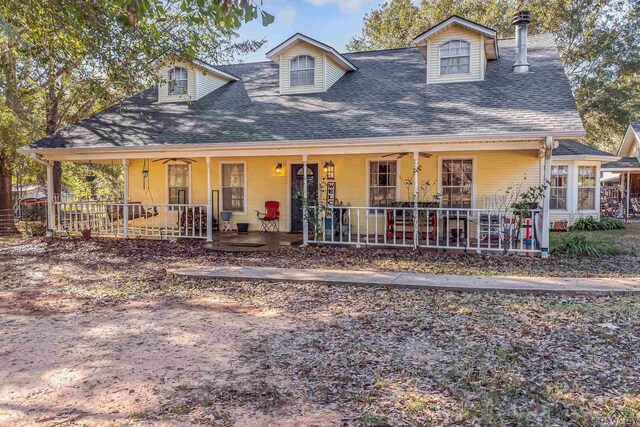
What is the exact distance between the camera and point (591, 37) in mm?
22219

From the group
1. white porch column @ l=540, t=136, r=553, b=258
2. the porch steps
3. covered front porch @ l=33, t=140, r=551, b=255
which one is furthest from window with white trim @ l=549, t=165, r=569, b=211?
the porch steps

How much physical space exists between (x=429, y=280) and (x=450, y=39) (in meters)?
7.82

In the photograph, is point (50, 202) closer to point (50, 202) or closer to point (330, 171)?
point (50, 202)

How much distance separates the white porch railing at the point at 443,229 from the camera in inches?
385

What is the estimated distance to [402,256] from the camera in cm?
988

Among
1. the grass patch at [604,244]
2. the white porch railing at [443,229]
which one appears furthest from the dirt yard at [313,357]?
the grass patch at [604,244]

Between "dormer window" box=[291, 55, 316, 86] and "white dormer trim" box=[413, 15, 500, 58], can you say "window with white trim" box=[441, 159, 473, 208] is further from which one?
"dormer window" box=[291, 55, 316, 86]

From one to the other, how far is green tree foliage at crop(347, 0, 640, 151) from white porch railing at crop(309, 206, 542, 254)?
1547cm

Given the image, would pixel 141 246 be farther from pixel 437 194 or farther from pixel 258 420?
pixel 258 420

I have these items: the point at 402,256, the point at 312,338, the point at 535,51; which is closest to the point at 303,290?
the point at 312,338

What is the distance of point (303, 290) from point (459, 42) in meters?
8.68

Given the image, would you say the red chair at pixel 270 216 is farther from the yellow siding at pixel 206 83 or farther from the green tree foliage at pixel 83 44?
the green tree foliage at pixel 83 44

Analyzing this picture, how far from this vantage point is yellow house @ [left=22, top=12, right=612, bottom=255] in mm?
10031

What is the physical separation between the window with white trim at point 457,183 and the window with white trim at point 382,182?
1286 mm
